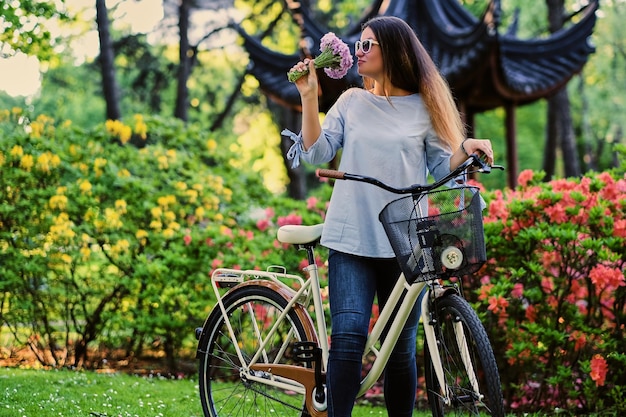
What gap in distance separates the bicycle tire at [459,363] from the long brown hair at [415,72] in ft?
Result: 2.21

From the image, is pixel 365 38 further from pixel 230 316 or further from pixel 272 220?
pixel 272 220

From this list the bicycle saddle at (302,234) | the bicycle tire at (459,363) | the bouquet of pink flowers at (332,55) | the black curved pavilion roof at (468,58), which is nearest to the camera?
the bicycle tire at (459,363)

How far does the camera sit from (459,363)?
2.68 m

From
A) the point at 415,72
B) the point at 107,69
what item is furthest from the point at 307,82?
the point at 107,69

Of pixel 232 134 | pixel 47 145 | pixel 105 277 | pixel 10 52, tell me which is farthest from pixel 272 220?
pixel 232 134

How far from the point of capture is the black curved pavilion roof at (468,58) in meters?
9.22

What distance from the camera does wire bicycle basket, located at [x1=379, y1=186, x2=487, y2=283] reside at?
2.51m

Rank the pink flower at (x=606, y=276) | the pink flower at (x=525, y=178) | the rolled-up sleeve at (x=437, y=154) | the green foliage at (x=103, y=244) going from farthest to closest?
1. the green foliage at (x=103, y=244)
2. the pink flower at (x=525, y=178)
3. the pink flower at (x=606, y=276)
4. the rolled-up sleeve at (x=437, y=154)

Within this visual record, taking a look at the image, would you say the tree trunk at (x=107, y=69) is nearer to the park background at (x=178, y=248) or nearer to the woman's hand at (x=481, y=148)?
the park background at (x=178, y=248)

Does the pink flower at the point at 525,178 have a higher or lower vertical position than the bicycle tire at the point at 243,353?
higher

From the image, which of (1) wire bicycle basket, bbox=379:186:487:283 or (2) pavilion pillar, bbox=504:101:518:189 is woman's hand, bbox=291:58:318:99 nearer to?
(1) wire bicycle basket, bbox=379:186:487:283

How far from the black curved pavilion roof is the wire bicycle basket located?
6.54 metres

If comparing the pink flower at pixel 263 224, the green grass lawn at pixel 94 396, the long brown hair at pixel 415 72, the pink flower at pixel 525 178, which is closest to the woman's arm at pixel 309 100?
the long brown hair at pixel 415 72

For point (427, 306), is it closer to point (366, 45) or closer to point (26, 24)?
point (366, 45)
